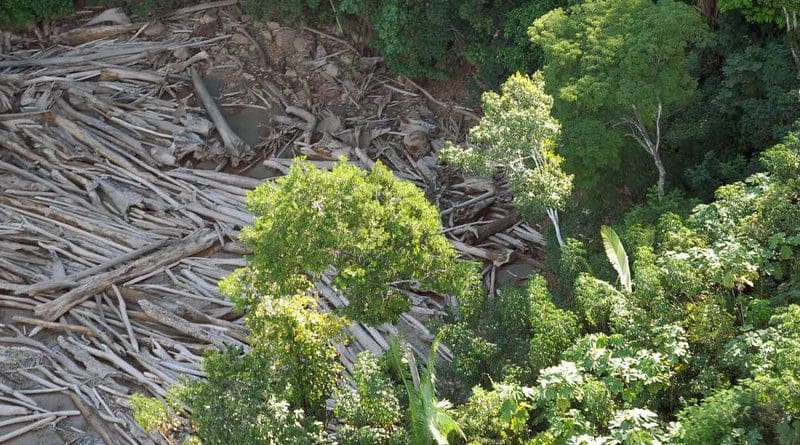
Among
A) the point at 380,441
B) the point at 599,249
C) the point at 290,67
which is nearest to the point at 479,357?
the point at 380,441

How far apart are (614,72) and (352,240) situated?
5.18 meters

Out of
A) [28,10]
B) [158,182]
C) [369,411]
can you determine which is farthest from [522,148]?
[28,10]

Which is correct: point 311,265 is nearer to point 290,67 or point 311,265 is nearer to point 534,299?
point 534,299

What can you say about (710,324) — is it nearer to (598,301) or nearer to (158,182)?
(598,301)

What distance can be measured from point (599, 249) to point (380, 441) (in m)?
5.43

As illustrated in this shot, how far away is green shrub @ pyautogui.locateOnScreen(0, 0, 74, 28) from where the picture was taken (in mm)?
25297

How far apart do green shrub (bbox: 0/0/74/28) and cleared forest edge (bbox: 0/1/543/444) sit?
0.53 metres

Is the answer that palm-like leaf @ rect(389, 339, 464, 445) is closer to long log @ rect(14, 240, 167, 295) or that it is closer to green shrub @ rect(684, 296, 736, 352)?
green shrub @ rect(684, 296, 736, 352)

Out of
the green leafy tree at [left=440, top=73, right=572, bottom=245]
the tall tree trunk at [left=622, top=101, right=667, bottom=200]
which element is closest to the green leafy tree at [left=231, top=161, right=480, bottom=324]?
the green leafy tree at [left=440, top=73, right=572, bottom=245]

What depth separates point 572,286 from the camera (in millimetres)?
13391

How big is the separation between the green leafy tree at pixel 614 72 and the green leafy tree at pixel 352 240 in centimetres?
344

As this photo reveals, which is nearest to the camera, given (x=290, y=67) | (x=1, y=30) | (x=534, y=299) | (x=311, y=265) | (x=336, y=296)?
(x=311, y=265)

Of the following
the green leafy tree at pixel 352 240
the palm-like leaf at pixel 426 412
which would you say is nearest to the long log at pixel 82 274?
the green leafy tree at pixel 352 240

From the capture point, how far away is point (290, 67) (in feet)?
77.7
